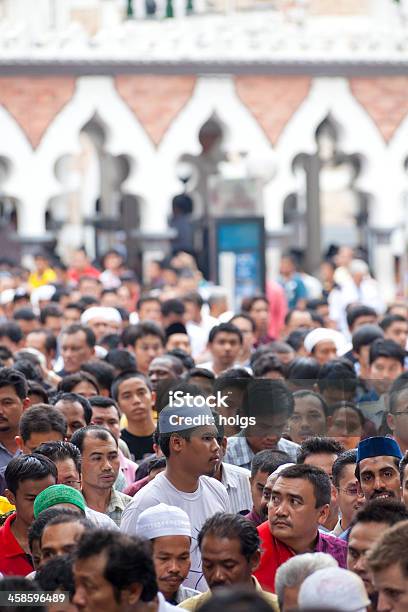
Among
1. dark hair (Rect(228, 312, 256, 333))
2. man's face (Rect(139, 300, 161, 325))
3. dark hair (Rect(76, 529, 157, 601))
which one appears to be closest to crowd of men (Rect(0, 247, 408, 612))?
dark hair (Rect(76, 529, 157, 601))

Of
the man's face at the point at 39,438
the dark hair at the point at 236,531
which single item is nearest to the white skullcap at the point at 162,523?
the dark hair at the point at 236,531

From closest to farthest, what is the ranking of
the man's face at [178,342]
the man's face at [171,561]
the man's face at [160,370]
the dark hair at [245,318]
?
the man's face at [171,561] < the man's face at [160,370] < the man's face at [178,342] < the dark hair at [245,318]

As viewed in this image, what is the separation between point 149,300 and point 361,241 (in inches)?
683

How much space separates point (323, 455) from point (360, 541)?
82.5 inches

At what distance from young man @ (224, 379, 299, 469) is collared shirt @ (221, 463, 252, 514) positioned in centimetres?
52

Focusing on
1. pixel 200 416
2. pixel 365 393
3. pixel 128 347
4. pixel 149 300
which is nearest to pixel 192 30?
pixel 149 300

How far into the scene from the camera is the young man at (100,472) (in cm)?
911

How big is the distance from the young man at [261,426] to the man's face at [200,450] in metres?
1.18

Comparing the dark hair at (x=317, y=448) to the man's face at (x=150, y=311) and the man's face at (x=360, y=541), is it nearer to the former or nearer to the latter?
the man's face at (x=360, y=541)

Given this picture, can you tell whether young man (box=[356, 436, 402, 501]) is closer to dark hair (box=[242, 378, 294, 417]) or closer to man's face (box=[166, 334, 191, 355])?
dark hair (box=[242, 378, 294, 417])

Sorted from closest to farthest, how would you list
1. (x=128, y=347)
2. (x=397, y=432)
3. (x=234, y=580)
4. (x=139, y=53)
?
(x=234, y=580), (x=397, y=432), (x=128, y=347), (x=139, y=53)

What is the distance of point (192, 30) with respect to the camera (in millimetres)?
29000

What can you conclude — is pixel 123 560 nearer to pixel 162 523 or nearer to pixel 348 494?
pixel 162 523

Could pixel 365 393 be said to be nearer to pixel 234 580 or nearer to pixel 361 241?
pixel 234 580
